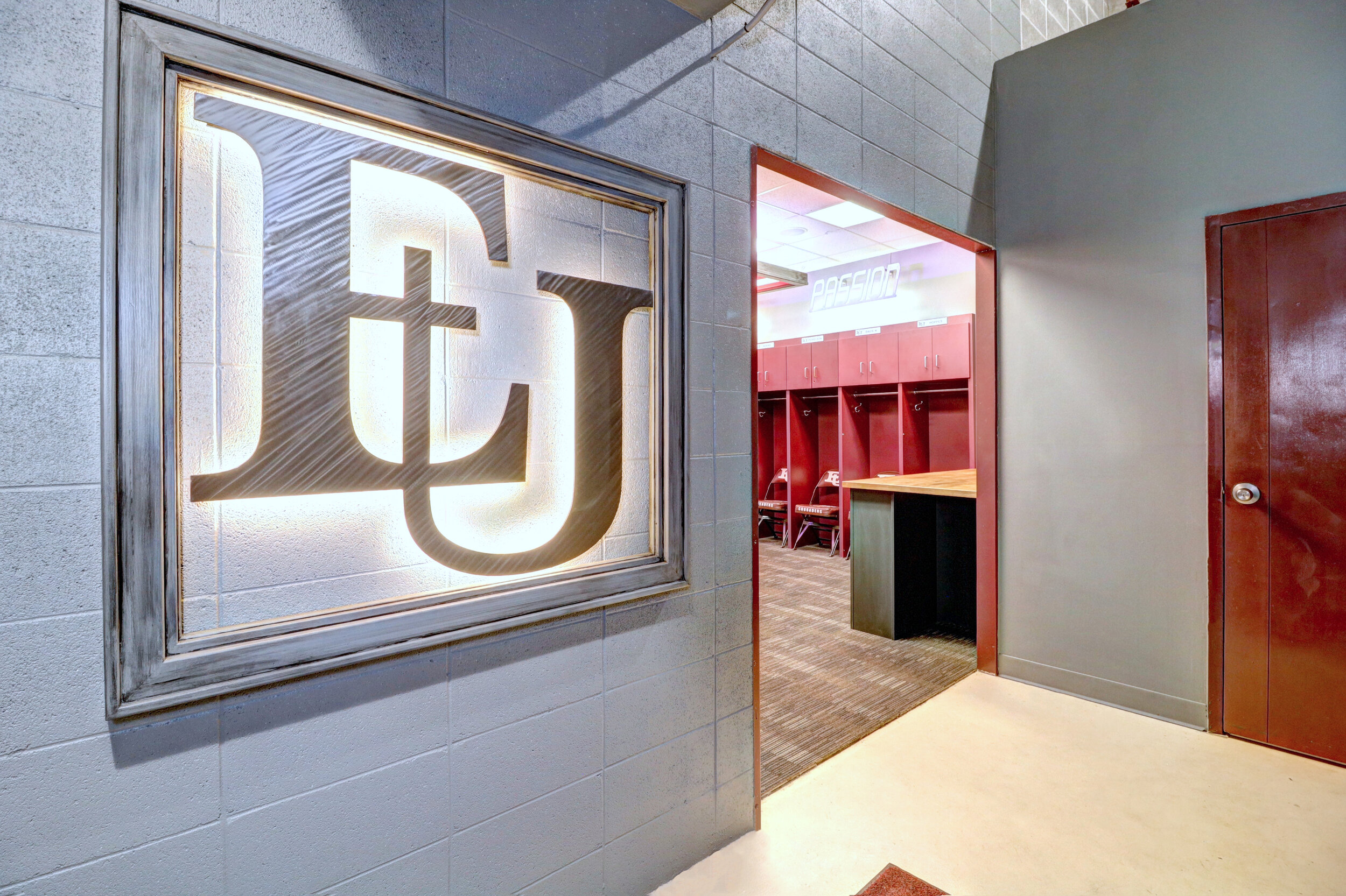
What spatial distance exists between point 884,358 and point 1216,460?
3498 millimetres

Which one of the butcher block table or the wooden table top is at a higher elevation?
the wooden table top

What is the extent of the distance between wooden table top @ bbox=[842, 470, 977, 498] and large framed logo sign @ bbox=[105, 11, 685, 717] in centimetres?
223

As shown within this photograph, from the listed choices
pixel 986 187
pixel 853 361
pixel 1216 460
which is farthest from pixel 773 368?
pixel 1216 460

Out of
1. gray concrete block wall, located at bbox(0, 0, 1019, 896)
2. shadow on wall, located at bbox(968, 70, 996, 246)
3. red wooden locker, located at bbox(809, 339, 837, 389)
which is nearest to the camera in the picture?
gray concrete block wall, located at bbox(0, 0, 1019, 896)

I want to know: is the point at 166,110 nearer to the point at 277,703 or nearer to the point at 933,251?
the point at 277,703

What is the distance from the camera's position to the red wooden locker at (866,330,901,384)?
5.75 metres

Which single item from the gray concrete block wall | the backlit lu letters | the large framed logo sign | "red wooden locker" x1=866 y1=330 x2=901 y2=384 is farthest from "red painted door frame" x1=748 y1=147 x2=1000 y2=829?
"red wooden locker" x1=866 y1=330 x2=901 y2=384

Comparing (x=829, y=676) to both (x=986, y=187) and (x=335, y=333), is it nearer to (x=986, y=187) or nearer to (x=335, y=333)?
(x=986, y=187)

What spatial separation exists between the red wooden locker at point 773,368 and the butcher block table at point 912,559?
282 centimetres

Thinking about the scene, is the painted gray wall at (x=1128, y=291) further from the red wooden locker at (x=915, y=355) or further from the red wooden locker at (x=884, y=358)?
the red wooden locker at (x=884, y=358)

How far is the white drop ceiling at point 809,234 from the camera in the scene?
4633 mm

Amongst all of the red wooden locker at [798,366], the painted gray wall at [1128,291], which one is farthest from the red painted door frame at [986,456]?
the red wooden locker at [798,366]

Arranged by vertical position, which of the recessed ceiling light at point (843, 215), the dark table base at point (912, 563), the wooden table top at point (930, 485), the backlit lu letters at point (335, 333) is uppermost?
the recessed ceiling light at point (843, 215)

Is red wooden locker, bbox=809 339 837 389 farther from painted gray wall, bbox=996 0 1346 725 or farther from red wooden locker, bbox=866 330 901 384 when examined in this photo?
painted gray wall, bbox=996 0 1346 725
